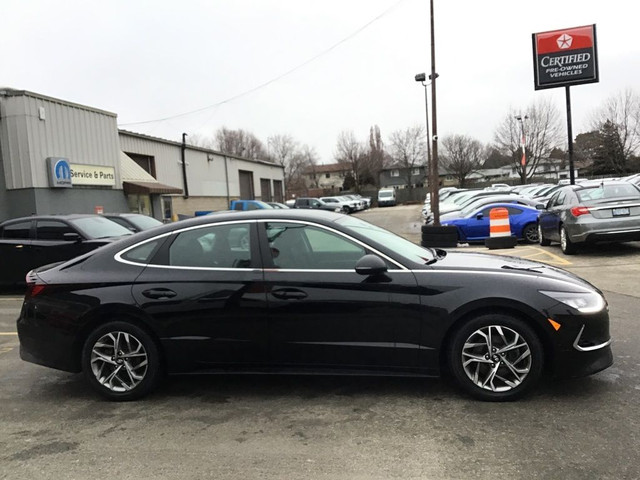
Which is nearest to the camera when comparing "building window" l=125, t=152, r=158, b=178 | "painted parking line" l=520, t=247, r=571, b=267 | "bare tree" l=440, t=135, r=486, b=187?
"painted parking line" l=520, t=247, r=571, b=267

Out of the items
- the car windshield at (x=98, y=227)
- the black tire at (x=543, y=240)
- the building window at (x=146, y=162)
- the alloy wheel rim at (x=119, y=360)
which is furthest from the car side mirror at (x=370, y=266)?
the building window at (x=146, y=162)

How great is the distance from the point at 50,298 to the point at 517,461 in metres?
3.75

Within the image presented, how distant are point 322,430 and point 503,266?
1940mm

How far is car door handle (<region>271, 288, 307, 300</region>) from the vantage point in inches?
150

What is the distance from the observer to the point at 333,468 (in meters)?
2.92

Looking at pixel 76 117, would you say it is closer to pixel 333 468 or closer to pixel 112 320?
pixel 112 320

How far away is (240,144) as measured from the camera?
8412 centimetres

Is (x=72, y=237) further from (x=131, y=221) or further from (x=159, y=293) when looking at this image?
(x=159, y=293)

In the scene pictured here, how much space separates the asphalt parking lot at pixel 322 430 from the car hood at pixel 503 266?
2.85 ft

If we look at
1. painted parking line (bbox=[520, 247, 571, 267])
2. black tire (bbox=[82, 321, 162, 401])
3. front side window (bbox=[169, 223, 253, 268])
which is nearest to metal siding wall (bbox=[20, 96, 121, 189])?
black tire (bbox=[82, 321, 162, 401])

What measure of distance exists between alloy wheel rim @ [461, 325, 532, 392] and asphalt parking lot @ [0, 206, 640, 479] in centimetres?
17

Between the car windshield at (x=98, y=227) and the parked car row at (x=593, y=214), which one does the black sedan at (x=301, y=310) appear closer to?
the car windshield at (x=98, y=227)

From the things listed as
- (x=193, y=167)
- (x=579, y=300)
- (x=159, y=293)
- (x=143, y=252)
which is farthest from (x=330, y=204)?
(x=579, y=300)

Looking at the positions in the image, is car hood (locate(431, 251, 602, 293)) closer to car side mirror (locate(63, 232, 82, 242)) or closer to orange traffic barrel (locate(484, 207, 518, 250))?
car side mirror (locate(63, 232, 82, 242))
